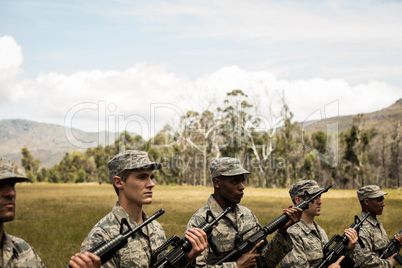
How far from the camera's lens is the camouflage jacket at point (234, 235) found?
479 centimetres

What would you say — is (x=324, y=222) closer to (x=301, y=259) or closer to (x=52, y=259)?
(x=52, y=259)

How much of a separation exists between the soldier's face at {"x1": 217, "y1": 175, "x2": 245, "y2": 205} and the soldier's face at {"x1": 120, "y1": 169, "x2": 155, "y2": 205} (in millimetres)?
1172

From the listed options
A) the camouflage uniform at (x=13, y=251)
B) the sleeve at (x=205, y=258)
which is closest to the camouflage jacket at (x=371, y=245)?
the sleeve at (x=205, y=258)

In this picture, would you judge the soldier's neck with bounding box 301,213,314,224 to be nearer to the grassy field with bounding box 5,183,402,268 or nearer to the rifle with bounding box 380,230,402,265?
the rifle with bounding box 380,230,402,265

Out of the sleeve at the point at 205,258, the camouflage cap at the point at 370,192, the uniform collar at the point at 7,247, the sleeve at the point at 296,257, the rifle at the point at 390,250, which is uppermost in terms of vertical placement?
the uniform collar at the point at 7,247

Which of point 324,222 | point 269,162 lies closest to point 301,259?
point 324,222

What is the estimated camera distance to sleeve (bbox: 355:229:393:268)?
20.2ft

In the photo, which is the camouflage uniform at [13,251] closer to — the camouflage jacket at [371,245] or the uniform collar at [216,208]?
the uniform collar at [216,208]

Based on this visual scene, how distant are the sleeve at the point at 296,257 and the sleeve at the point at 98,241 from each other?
2.31m

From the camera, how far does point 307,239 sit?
5.60 m

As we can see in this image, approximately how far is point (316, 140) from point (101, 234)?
248 ft

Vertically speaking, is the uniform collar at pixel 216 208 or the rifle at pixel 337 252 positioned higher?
the uniform collar at pixel 216 208

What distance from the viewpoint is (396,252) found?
21.9ft

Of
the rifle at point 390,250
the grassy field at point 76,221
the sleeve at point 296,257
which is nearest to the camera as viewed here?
the sleeve at point 296,257
